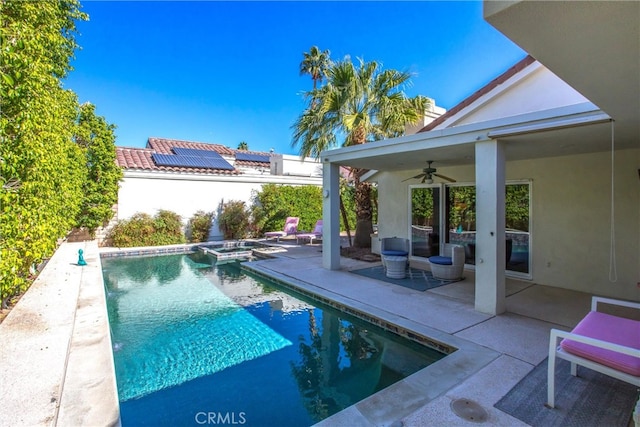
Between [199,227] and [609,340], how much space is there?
17494 mm

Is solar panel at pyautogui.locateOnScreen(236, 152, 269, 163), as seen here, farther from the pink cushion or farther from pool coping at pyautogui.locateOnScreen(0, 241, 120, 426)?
the pink cushion

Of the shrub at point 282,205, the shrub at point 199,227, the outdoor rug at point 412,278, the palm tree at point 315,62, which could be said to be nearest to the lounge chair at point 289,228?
the shrub at point 282,205

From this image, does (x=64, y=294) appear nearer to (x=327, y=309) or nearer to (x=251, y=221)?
(x=327, y=309)

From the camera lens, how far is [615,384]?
3840mm

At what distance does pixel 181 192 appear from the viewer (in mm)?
17766


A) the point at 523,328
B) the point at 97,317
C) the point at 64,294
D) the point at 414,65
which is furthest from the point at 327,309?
the point at 414,65

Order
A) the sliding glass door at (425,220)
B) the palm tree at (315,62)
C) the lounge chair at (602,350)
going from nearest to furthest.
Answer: the lounge chair at (602,350) < the sliding glass door at (425,220) < the palm tree at (315,62)

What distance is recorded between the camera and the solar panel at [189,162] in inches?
738

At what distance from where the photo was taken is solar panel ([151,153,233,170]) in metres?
18.8

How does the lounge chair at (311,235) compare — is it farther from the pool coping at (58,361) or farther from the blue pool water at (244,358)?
the pool coping at (58,361)

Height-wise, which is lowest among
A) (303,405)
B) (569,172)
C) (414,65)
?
(303,405)

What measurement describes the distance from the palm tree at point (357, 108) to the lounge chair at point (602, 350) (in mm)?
9354

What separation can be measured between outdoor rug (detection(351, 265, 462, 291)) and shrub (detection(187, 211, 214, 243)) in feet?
35.9

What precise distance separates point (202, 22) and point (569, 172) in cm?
1419
